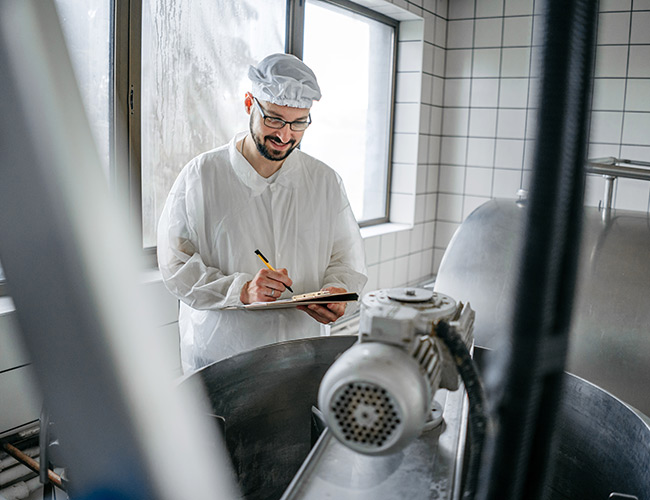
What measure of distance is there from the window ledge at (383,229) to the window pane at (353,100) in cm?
9

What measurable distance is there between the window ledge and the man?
189cm

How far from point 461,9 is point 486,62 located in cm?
42

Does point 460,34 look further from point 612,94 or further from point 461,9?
point 612,94

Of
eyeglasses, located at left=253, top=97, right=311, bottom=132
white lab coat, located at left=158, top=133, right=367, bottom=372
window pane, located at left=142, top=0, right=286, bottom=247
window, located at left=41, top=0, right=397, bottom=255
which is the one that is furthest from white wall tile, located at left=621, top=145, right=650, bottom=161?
eyeglasses, located at left=253, top=97, right=311, bottom=132

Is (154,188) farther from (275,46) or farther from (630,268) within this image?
(630,268)

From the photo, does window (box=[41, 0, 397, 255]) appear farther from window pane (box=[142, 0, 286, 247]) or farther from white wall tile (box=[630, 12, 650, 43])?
white wall tile (box=[630, 12, 650, 43])

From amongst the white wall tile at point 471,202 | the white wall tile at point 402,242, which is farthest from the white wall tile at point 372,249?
the white wall tile at point 471,202

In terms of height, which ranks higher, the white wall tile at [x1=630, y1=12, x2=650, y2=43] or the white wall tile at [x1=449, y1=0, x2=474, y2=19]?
the white wall tile at [x1=449, y1=0, x2=474, y2=19]

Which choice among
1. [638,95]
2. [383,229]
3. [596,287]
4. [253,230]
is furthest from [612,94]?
[253,230]

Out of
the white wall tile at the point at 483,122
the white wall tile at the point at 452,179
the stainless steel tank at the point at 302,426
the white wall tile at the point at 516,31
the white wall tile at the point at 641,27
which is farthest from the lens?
the white wall tile at the point at 452,179

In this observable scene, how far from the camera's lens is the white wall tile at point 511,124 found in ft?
13.3

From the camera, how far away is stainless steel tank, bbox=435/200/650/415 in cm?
152

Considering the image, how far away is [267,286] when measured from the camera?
1501mm

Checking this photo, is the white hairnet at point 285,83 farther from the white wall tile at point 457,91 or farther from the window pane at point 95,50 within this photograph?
the white wall tile at point 457,91
